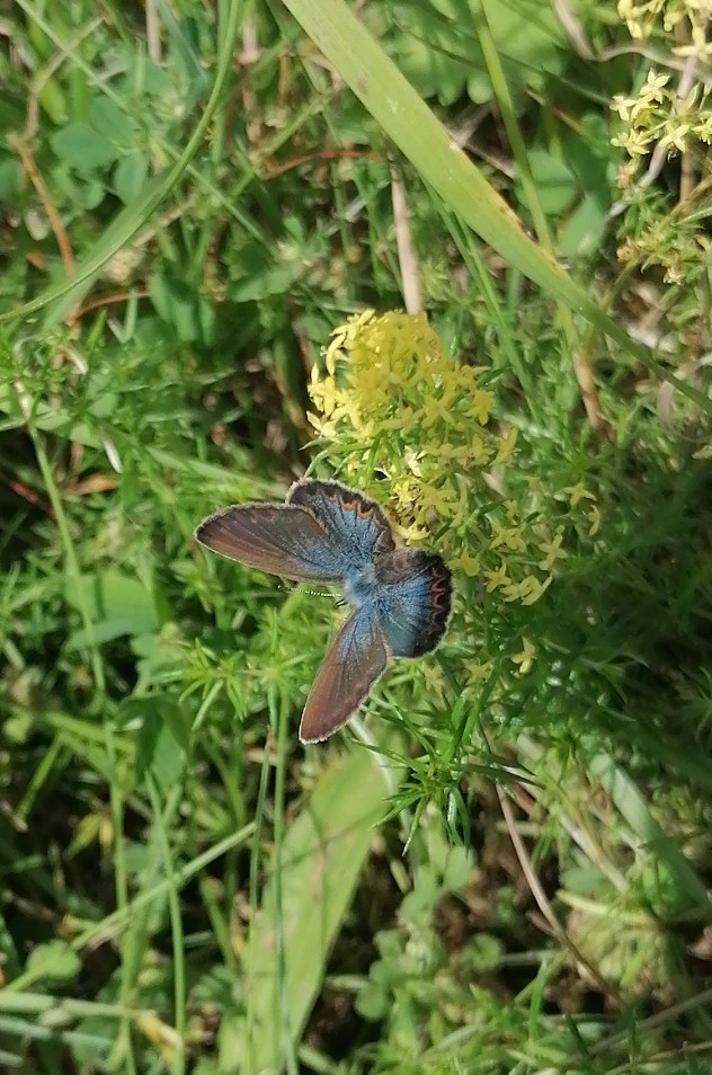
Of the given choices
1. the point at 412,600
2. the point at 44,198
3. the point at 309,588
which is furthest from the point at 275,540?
the point at 44,198

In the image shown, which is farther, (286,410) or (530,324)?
(286,410)

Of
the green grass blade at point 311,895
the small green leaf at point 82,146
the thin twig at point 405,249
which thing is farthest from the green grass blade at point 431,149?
A: the green grass blade at point 311,895

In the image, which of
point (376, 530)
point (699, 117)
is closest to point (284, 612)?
point (376, 530)

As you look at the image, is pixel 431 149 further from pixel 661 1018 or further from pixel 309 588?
pixel 661 1018

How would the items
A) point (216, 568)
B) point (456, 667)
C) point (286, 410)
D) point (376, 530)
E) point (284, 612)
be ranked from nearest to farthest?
point (376, 530)
point (456, 667)
point (284, 612)
point (216, 568)
point (286, 410)

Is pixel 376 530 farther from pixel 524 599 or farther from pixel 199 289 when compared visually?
pixel 199 289

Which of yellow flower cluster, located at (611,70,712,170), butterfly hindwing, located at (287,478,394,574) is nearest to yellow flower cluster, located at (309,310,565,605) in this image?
butterfly hindwing, located at (287,478,394,574)

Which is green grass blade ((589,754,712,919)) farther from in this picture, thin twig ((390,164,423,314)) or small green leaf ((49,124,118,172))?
small green leaf ((49,124,118,172))
